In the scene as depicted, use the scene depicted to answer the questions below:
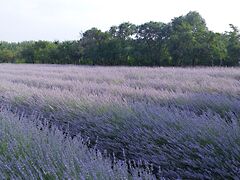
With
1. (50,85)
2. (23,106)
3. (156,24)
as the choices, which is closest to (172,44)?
(156,24)

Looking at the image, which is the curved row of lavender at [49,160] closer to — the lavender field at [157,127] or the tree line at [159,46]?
the lavender field at [157,127]

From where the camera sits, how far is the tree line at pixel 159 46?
1898 cm

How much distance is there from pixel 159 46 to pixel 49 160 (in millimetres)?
20264

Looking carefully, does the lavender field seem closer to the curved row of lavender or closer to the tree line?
the curved row of lavender

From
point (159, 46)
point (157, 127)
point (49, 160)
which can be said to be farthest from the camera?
point (159, 46)

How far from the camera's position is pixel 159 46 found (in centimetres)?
2184

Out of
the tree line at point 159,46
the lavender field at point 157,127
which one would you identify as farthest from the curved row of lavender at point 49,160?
the tree line at point 159,46

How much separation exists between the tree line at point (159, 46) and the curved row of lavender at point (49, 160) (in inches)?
665

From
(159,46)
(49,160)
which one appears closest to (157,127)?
(49,160)

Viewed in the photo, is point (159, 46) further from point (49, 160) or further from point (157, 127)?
point (49, 160)

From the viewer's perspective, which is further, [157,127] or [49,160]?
[157,127]

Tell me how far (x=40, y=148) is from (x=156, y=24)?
2093 cm

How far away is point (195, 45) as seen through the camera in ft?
61.5

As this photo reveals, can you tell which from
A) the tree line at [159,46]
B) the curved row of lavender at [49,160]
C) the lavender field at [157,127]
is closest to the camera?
the curved row of lavender at [49,160]
